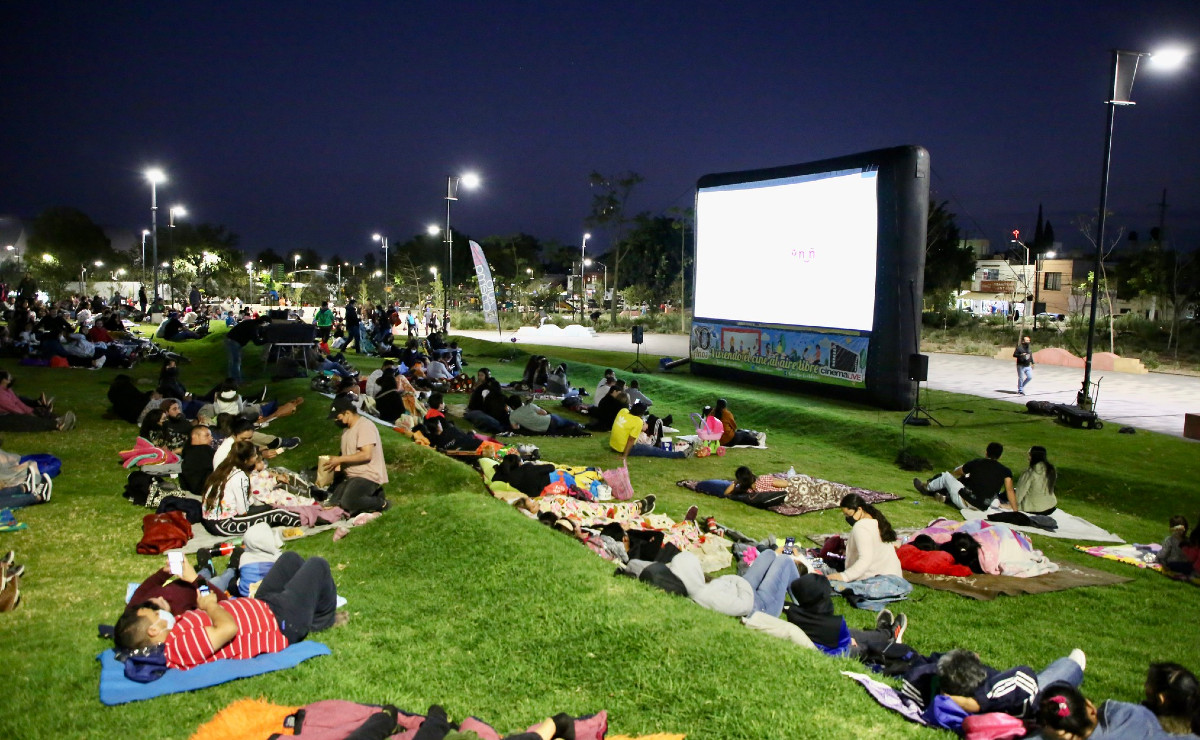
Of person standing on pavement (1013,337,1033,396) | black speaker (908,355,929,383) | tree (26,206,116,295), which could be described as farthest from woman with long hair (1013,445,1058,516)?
tree (26,206,116,295)

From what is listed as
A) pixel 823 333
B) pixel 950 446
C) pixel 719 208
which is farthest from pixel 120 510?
pixel 719 208

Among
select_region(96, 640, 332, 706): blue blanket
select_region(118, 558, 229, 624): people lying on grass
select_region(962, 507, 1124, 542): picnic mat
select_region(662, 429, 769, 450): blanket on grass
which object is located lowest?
select_region(962, 507, 1124, 542): picnic mat

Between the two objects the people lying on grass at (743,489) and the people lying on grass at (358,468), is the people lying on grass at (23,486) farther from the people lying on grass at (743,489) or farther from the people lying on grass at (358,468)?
the people lying on grass at (743,489)

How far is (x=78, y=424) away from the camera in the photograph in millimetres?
13938

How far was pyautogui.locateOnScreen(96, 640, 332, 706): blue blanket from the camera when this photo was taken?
16.4ft

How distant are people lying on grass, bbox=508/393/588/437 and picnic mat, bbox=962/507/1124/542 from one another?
7.19m

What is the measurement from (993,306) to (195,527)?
76.2 m

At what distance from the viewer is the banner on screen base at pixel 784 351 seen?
20594mm

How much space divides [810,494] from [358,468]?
6111 millimetres

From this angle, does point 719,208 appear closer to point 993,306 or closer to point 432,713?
point 432,713

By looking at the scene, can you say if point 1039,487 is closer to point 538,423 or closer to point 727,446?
point 727,446

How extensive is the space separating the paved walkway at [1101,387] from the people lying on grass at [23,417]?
65.8ft

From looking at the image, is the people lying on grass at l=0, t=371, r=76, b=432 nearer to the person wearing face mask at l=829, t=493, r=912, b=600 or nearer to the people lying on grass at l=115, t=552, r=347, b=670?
the people lying on grass at l=115, t=552, r=347, b=670

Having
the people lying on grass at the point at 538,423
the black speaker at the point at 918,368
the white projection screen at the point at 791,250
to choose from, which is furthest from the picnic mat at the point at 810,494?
the white projection screen at the point at 791,250
